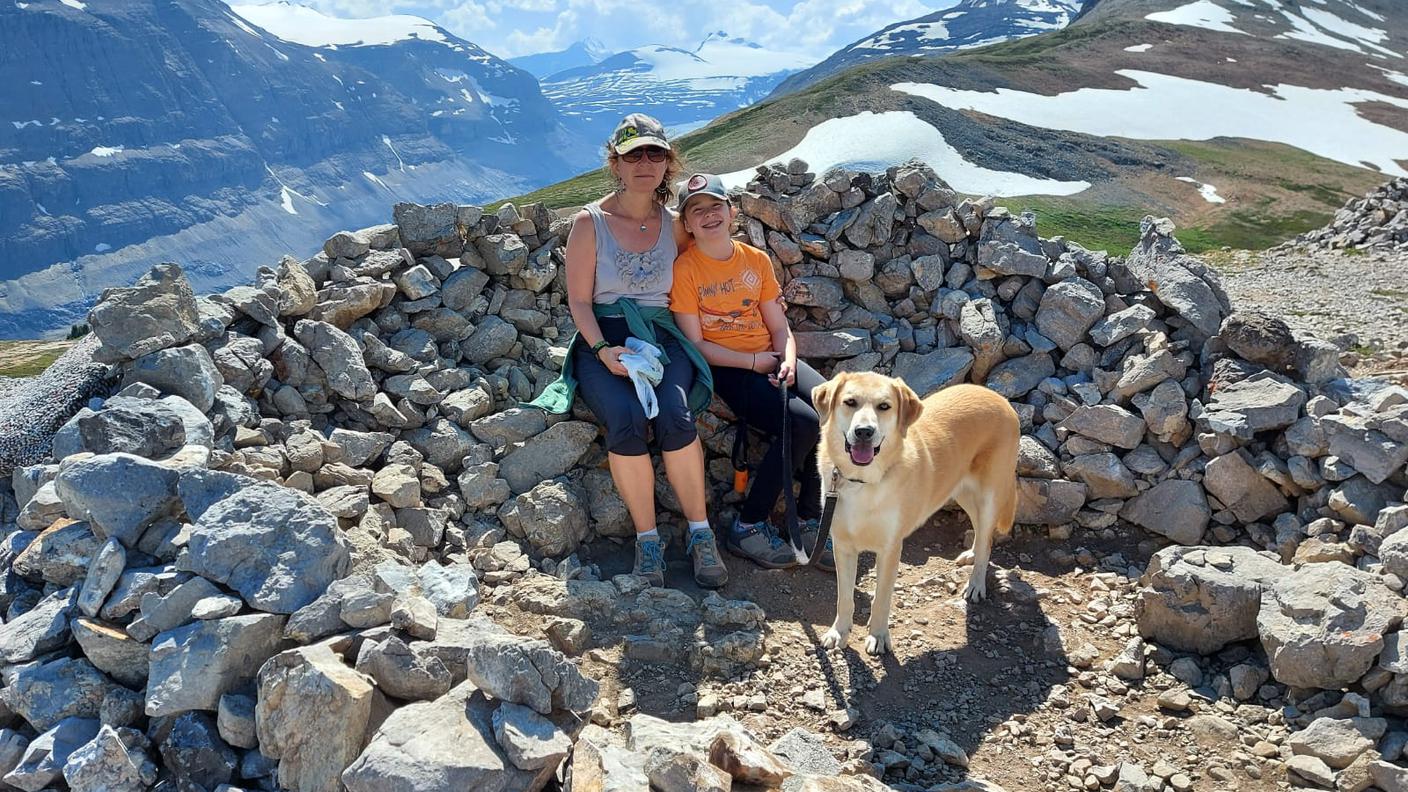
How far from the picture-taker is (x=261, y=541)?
13.3 feet

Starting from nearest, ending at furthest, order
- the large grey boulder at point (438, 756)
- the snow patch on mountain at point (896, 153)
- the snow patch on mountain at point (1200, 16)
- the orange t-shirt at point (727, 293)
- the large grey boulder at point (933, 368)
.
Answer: the large grey boulder at point (438, 756) → the orange t-shirt at point (727, 293) → the large grey boulder at point (933, 368) → the snow patch on mountain at point (896, 153) → the snow patch on mountain at point (1200, 16)

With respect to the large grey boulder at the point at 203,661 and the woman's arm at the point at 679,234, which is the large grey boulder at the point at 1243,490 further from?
the large grey boulder at the point at 203,661

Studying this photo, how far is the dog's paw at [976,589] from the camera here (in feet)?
20.6

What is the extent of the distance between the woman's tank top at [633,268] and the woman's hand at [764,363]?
2.86 ft

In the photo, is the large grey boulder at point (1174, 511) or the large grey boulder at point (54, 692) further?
the large grey boulder at point (1174, 511)

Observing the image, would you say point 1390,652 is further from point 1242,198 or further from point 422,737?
point 1242,198

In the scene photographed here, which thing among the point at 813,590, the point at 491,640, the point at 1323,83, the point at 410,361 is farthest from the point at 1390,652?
the point at 1323,83

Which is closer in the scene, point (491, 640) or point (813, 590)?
point (491, 640)

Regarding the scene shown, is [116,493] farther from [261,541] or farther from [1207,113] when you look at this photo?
[1207,113]

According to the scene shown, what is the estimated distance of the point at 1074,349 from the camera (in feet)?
25.2

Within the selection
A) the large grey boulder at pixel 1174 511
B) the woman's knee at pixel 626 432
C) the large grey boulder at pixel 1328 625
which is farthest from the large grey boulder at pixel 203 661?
the large grey boulder at pixel 1174 511

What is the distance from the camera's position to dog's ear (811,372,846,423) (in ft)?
17.5

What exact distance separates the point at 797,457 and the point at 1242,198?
5365 centimetres

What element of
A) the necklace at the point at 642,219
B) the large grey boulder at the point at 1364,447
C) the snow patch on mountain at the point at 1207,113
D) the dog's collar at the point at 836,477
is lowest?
the snow patch on mountain at the point at 1207,113
